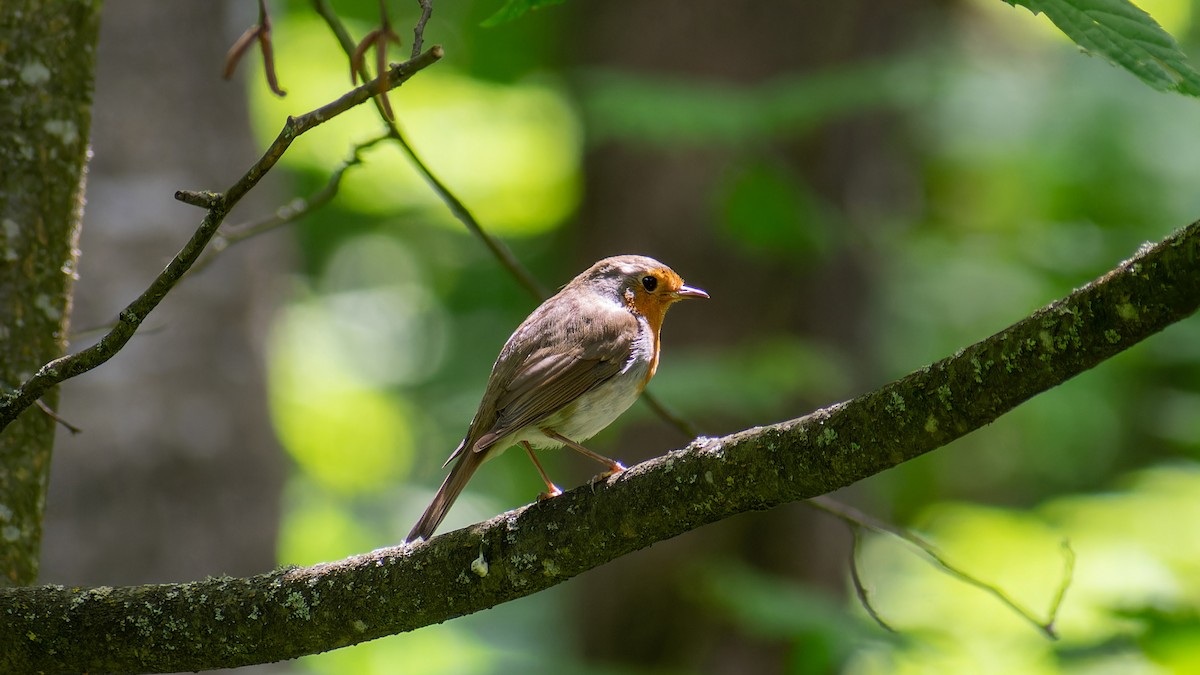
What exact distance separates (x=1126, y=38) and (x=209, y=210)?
146 centimetres

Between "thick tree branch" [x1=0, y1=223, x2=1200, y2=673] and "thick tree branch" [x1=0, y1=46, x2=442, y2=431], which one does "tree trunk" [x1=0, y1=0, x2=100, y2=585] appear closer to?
"thick tree branch" [x1=0, y1=223, x2=1200, y2=673]

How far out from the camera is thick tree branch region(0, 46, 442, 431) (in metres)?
1.77

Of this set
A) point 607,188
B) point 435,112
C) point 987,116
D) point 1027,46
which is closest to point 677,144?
point 607,188

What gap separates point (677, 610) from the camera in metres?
6.50

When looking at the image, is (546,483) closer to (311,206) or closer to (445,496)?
(445,496)

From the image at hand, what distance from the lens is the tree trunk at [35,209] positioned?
2650 mm

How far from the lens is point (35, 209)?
2.73 meters

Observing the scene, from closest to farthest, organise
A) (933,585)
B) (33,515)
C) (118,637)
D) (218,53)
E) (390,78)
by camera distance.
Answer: (390,78)
(118,637)
(33,515)
(933,585)
(218,53)

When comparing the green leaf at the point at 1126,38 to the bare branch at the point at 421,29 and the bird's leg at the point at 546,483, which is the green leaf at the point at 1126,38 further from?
the bird's leg at the point at 546,483

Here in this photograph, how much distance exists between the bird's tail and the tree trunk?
922mm

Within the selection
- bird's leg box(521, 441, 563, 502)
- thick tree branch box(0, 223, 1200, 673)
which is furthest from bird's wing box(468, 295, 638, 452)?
thick tree branch box(0, 223, 1200, 673)

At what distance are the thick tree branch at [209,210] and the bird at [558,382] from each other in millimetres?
1266

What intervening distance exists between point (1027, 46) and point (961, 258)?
5020mm

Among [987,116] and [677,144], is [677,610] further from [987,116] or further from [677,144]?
[987,116]
